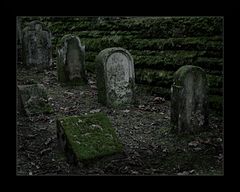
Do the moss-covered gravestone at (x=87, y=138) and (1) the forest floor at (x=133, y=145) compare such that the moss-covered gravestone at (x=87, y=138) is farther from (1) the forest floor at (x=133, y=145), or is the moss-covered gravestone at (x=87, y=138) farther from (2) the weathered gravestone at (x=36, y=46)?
(2) the weathered gravestone at (x=36, y=46)

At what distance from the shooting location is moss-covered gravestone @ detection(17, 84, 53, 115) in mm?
7668

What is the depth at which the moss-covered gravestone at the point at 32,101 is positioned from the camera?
25.2ft

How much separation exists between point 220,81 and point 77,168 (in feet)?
13.0

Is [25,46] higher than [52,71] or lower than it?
higher

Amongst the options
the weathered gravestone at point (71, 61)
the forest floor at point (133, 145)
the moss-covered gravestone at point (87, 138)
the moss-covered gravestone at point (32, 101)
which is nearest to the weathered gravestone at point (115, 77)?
the forest floor at point (133, 145)

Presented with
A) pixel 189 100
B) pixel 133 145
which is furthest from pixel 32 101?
pixel 189 100

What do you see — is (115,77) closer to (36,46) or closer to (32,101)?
(32,101)

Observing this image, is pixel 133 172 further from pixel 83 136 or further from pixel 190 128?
pixel 190 128

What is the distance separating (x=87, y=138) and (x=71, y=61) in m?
4.43

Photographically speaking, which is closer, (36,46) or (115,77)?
(115,77)

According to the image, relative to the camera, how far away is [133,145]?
6.49m

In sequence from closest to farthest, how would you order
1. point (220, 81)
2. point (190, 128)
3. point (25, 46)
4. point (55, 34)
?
point (190, 128) < point (220, 81) < point (25, 46) < point (55, 34)

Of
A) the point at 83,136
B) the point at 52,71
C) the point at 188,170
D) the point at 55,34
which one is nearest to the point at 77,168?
the point at 83,136

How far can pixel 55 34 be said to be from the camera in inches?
569
